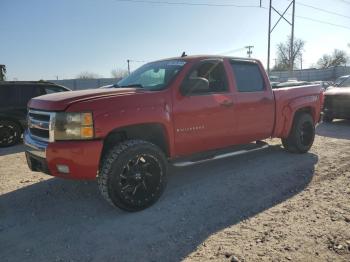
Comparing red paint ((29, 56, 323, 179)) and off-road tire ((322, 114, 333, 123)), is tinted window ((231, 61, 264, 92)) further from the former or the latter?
off-road tire ((322, 114, 333, 123))

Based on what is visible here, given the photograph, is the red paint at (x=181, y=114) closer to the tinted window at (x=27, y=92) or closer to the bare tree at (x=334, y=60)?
the tinted window at (x=27, y=92)

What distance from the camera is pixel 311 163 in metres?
6.47

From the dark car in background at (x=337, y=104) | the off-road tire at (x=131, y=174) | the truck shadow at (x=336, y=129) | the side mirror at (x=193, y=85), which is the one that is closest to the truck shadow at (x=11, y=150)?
the off-road tire at (x=131, y=174)

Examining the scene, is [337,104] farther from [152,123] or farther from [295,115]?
[152,123]

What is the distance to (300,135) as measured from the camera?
707 cm

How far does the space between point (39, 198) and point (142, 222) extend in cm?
174

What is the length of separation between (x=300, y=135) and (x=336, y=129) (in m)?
4.13

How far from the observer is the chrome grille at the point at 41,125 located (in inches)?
165

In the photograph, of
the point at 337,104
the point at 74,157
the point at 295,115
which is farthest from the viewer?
the point at 337,104

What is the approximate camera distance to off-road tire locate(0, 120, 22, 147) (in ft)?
29.4

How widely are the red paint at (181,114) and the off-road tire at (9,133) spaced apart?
4.85 meters

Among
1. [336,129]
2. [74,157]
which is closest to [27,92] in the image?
[74,157]

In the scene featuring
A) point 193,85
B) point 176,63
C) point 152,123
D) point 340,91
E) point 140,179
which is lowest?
point 140,179

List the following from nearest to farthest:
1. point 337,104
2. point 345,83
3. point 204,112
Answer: point 204,112 → point 337,104 → point 345,83
